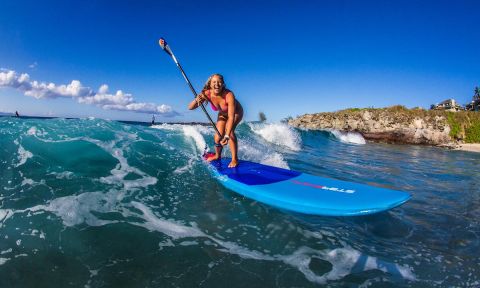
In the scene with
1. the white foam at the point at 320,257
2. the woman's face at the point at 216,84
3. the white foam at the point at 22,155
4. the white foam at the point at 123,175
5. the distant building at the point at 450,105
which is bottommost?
the white foam at the point at 320,257

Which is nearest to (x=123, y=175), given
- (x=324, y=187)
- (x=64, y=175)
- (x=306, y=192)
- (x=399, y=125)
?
(x=64, y=175)

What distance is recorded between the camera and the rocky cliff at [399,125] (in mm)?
37812

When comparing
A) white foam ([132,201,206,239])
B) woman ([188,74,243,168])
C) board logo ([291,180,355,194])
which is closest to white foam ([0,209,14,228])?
white foam ([132,201,206,239])

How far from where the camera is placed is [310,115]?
51375 mm

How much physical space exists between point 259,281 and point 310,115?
5070cm

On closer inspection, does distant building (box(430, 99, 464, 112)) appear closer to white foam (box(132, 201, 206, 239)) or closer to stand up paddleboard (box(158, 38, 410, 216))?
stand up paddleboard (box(158, 38, 410, 216))

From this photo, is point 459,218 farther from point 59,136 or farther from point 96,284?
point 59,136

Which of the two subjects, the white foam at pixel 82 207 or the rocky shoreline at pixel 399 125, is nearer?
the white foam at pixel 82 207

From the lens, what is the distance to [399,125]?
129 ft

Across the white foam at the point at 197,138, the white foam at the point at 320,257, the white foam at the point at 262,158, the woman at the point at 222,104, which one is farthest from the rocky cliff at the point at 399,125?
the white foam at the point at 320,257

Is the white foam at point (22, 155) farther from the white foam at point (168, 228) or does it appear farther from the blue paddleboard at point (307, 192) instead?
the blue paddleboard at point (307, 192)

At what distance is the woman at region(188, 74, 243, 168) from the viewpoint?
19.2ft

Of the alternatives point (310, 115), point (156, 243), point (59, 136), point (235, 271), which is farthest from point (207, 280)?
point (310, 115)

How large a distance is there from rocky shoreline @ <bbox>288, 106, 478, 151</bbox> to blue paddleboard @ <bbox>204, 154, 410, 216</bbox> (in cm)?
3844
